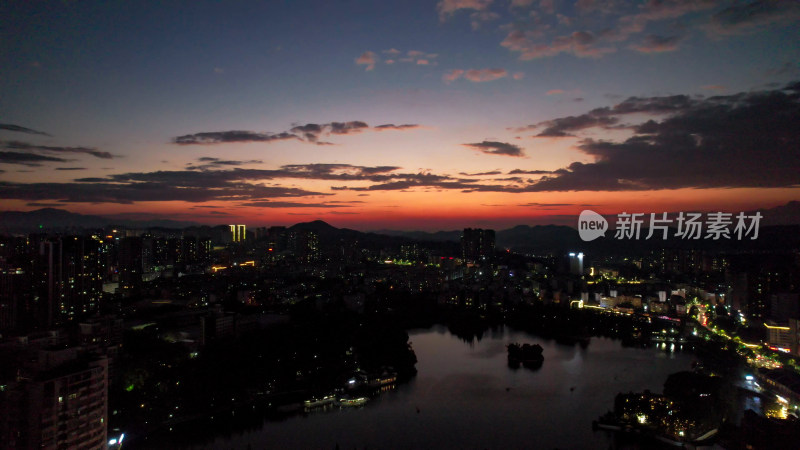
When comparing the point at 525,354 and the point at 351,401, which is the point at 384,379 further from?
the point at 525,354

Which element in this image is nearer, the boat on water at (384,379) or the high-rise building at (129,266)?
Answer: the boat on water at (384,379)

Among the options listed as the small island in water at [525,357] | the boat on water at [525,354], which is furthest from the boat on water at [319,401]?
the boat on water at [525,354]

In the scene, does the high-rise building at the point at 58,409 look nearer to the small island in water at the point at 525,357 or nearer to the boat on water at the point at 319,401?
the boat on water at the point at 319,401

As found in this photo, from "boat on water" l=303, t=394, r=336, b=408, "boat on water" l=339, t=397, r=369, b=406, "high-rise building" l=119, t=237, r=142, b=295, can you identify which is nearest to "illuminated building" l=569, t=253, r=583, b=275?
"high-rise building" l=119, t=237, r=142, b=295

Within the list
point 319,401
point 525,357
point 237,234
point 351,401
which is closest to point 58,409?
point 319,401

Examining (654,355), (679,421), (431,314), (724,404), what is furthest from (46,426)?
(431,314)

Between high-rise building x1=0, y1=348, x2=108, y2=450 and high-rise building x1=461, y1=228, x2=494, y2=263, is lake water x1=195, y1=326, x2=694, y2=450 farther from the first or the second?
high-rise building x1=461, y1=228, x2=494, y2=263

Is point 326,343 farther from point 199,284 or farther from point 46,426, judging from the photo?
point 199,284
